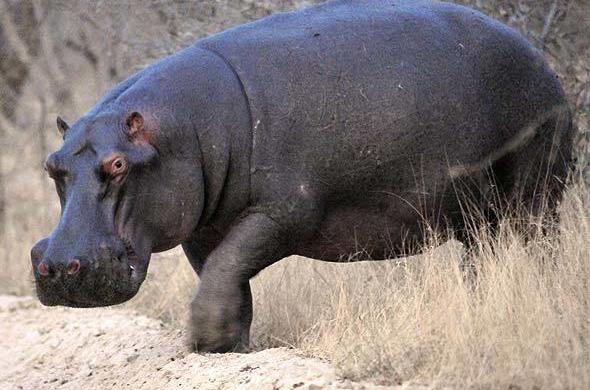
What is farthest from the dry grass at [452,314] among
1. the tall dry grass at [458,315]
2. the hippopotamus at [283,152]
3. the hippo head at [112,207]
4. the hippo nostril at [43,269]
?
the hippo nostril at [43,269]

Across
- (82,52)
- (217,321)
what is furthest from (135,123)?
(82,52)

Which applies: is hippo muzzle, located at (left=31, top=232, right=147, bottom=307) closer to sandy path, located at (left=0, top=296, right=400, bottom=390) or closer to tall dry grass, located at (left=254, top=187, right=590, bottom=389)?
sandy path, located at (left=0, top=296, right=400, bottom=390)

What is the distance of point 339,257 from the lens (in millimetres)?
5359

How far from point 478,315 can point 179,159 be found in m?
1.44

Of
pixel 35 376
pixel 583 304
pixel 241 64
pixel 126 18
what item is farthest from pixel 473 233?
pixel 126 18

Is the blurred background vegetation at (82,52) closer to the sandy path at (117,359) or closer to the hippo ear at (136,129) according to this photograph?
the sandy path at (117,359)

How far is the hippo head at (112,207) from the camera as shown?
4.51 m

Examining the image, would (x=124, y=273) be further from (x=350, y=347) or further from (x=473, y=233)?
(x=473, y=233)

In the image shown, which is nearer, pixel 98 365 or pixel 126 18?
pixel 98 365

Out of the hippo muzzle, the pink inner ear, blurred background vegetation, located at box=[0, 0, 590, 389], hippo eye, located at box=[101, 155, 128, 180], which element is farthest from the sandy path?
the pink inner ear

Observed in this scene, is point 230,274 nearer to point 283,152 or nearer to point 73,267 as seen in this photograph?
Result: point 283,152

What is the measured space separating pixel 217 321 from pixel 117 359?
1.23 metres

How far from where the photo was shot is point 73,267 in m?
4.47

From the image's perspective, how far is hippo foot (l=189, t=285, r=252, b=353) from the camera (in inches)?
194
